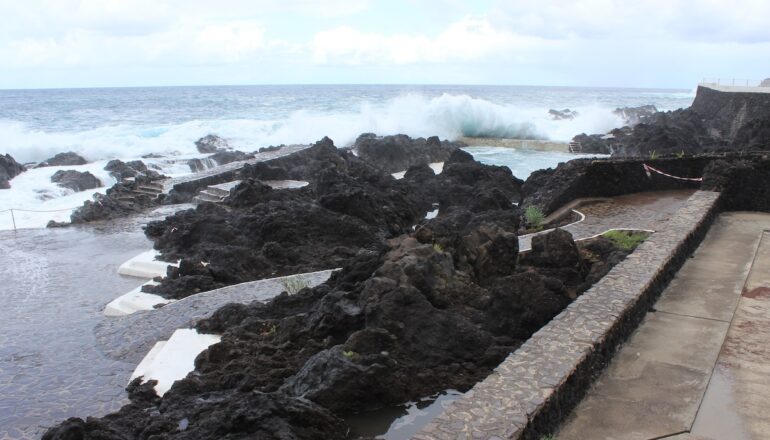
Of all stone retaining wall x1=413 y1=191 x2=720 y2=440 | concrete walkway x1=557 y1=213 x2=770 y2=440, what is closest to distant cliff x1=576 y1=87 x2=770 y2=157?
concrete walkway x1=557 y1=213 x2=770 y2=440

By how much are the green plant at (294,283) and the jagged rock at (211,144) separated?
28.1 metres

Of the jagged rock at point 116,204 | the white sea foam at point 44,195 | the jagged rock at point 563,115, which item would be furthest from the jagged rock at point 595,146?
the jagged rock at point 563,115

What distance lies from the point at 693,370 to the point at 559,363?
1196 millimetres

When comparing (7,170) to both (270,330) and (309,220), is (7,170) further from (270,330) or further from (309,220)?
(270,330)

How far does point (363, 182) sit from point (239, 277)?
7382mm

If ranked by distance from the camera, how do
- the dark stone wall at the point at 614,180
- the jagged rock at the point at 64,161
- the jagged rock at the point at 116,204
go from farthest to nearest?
the jagged rock at the point at 64,161
the jagged rock at the point at 116,204
the dark stone wall at the point at 614,180

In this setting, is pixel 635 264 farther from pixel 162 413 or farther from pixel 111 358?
pixel 111 358

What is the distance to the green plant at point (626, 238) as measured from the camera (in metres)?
9.41

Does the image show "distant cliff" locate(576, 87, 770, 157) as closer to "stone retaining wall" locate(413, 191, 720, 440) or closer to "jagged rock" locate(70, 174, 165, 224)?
"stone retaining wall" locate(413, 191, 720, 440)

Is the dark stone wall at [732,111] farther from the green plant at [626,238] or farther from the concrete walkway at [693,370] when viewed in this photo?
the concrete walkway at [693,370]

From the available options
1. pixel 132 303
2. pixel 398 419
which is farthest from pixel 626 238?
pixel 132 303

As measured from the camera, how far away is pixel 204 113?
6531cm

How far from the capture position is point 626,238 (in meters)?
9.83

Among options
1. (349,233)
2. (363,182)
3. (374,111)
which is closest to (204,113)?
(374,111)
